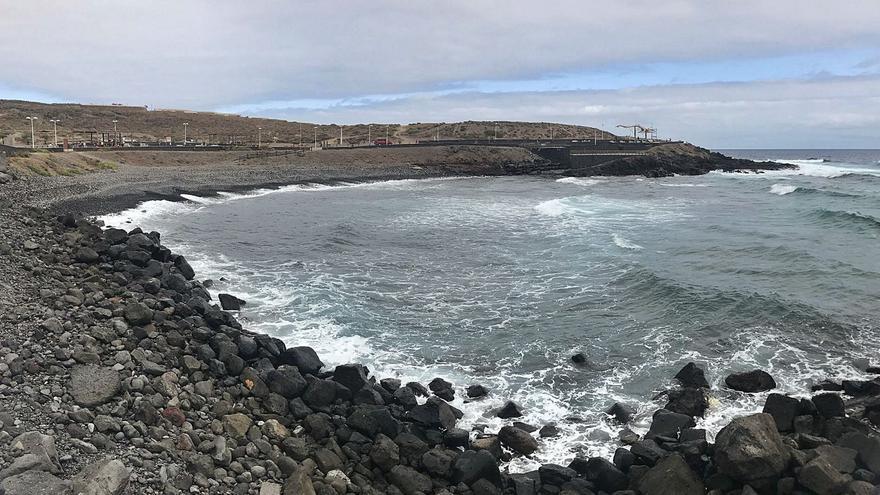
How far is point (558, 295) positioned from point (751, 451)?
989cm

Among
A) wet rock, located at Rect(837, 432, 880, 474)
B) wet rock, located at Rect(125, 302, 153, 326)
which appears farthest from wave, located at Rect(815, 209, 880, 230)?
wet rock, located at Rect(125, 302, 153, 326)

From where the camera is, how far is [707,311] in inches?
604

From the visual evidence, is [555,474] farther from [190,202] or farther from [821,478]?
[190,202]

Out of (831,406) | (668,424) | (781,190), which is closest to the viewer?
(831,406)

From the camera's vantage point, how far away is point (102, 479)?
5.71 m

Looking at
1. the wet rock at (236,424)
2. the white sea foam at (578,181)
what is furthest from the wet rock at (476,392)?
the white sea foam at (578,181)

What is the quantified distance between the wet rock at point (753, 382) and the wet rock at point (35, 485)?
10484 mm

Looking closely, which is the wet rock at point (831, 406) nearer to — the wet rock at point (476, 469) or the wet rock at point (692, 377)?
the wet rock at point (692, 377)

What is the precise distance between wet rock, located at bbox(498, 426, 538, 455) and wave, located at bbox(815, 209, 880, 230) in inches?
1056

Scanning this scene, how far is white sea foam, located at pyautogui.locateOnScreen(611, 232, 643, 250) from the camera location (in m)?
23.8

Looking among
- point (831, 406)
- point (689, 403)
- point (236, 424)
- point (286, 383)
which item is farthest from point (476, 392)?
point (831, 406)

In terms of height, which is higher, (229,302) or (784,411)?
(229,302)

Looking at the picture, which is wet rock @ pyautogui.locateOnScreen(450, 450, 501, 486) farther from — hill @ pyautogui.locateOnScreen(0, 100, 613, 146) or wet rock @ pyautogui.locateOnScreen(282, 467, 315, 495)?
hill @ pyautogui.locateOnScreen(0, 100, 613, 146)

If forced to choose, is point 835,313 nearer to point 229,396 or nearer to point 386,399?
point 386,399
